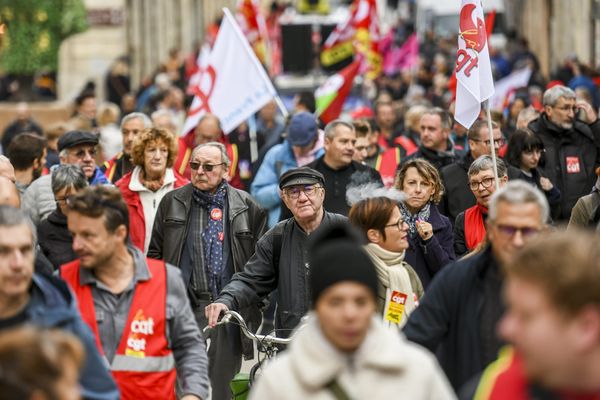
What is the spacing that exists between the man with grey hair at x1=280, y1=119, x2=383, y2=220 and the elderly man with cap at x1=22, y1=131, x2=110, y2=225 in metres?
1.43

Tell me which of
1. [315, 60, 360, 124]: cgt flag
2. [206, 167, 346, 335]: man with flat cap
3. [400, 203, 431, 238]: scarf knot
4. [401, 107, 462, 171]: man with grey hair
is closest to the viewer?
[206, 167, 346, 335]: man with flat cap

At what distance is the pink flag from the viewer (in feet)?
116

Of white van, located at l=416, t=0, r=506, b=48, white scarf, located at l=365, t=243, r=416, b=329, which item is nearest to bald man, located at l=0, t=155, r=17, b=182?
white scarf, located at l=365, t=243, r=416, b=329

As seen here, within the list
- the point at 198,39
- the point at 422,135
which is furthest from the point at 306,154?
the point at 198,39

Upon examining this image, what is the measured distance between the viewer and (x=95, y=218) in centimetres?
646

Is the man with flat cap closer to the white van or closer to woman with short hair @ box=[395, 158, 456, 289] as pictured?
woman with short hair @ box=[395, 158, 456, 289]

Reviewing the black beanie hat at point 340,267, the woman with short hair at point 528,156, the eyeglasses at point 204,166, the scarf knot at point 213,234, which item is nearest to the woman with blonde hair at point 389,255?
the scarf knot at point 213,234

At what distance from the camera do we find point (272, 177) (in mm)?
12867

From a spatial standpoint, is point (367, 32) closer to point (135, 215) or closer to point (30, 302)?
point (135, 215)

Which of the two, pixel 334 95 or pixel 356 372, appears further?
pixel 334 95

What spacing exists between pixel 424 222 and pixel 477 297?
325 cm

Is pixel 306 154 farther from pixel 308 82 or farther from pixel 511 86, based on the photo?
pixel 308 82

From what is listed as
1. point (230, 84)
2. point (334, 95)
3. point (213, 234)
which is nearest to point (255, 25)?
point (334, 95)

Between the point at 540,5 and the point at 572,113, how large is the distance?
28.0 meters
